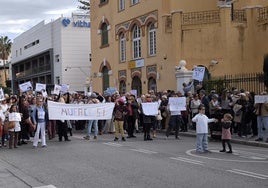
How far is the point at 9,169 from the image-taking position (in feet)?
38.5

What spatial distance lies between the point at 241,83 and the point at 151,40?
38.6 feet

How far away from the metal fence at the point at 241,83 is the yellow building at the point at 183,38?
462 cm

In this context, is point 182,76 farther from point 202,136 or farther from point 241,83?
point 202,136

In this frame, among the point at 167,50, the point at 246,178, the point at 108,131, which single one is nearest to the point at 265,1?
the point at 167,50

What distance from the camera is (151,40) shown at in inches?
1340

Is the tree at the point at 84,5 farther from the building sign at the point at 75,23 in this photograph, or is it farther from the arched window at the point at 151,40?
the arched window at the point at 151,40

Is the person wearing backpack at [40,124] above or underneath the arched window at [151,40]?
underneath

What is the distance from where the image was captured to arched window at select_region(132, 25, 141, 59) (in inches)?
1410

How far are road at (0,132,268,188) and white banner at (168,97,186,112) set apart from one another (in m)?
2.54

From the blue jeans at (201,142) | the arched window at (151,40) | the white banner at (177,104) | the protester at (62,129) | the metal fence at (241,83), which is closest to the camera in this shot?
the blue jeans at (201,142)

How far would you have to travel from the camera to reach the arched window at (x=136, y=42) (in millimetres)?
35812

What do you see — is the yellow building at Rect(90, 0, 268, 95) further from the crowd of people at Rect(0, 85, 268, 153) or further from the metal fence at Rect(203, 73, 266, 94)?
the crowd of people at Rect(0, 85, 268, 153)

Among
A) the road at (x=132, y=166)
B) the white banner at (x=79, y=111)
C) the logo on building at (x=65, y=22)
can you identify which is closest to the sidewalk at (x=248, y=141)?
the road at (x=132, y=166)

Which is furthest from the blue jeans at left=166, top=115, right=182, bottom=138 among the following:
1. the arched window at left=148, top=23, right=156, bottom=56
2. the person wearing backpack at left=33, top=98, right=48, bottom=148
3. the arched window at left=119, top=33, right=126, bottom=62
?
the arched window at left=119, top=33, right=126, bottom=62
